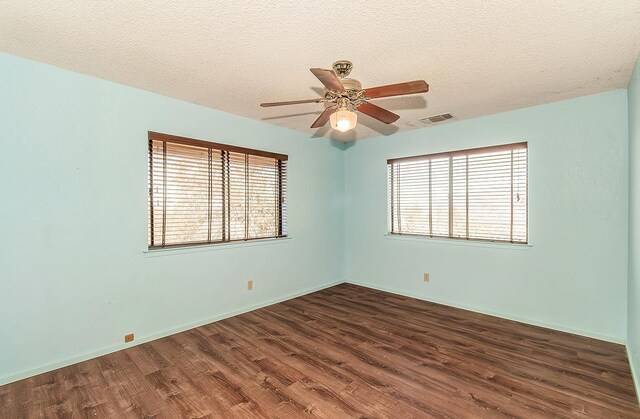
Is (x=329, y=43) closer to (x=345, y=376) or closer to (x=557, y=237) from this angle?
(x=345, y=376)

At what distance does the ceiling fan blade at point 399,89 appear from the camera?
1.86 m

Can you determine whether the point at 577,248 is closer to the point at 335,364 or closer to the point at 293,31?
the point at 335,364

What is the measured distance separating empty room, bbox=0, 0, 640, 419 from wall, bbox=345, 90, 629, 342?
0.02m

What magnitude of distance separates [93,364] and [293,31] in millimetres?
3089

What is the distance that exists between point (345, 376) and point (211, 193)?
238cm

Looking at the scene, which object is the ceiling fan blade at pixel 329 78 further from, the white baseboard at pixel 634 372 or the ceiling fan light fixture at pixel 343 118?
the white baseboard at pixel 634 372

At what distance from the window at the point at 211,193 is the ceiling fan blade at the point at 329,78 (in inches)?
78.4

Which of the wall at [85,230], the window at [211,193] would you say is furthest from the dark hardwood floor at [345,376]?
the window at [211,193]

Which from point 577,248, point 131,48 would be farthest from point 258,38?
point 577,248

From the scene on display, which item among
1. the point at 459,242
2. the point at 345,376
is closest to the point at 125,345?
the point at 345,376

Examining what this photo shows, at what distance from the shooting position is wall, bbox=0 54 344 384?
90.0 inches

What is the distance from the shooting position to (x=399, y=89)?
1932 millimetres

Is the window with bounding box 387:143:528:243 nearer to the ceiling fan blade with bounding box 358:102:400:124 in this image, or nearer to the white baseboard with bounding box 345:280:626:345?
the white baseboard with bounding box 345:280:626:345

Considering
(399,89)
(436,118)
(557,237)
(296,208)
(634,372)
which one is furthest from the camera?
(296,208)
